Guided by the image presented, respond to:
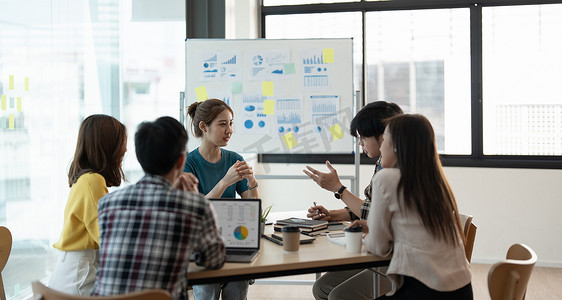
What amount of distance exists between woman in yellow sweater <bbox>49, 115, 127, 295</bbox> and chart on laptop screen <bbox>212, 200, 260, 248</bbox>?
44 cm

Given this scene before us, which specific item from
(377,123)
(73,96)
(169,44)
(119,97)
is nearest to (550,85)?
(377,123)

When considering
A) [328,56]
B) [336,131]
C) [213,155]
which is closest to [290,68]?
[328,56]

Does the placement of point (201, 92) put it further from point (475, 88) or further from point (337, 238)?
point (475, 88)

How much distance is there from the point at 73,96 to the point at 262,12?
2.62 m

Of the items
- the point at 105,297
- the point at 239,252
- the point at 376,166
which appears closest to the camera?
the point at 105,297

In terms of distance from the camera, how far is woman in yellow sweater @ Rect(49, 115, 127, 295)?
1900 mm

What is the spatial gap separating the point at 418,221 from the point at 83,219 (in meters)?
1.18

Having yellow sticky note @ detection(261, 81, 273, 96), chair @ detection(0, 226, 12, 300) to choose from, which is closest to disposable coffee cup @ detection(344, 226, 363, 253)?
chair @ detection(0, 226, 12, 300)

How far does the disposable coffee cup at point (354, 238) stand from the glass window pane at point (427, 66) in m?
3.05

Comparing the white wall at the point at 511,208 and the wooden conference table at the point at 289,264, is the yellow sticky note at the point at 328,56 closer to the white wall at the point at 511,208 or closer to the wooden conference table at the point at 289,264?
the white wall at the point at 511,208

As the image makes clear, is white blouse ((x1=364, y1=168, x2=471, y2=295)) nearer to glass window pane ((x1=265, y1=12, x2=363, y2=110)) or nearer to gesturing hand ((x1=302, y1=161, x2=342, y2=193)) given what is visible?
gesturing hand ((x1=302, y1=161, x2=342, y2=193))

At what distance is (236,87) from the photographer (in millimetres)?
3773

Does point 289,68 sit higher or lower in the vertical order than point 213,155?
higher

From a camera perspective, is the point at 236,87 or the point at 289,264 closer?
the point at 289,264
